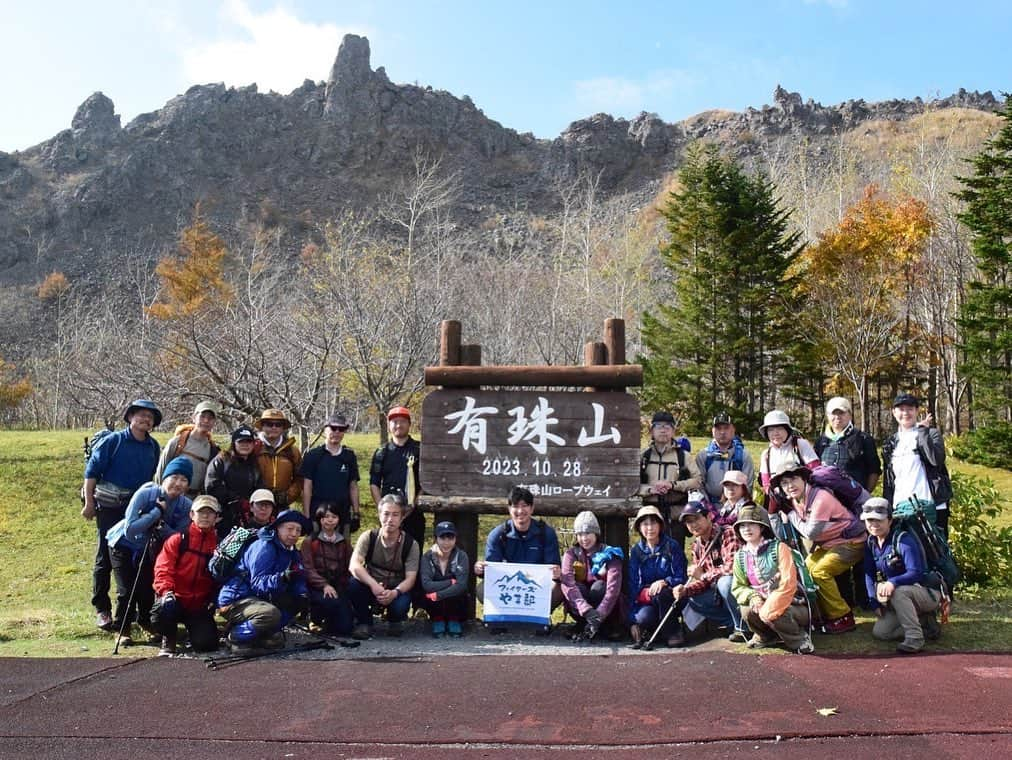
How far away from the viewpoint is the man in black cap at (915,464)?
6.12m

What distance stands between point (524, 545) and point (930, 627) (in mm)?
2854

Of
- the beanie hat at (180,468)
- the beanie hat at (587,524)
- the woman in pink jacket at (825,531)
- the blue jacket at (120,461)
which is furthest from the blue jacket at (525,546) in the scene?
the blue jacket at (120,461)

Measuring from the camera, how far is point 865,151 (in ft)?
237

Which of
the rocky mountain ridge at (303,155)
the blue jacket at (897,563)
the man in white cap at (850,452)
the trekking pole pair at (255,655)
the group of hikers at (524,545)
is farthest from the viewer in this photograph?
the rocky mountain ridge at (303,155)

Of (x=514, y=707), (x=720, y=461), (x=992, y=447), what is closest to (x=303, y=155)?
(x=992, y=447)

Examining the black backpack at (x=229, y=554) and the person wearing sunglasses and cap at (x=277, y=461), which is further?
the person wearing sunglasses and cap at (x=277, y=461)

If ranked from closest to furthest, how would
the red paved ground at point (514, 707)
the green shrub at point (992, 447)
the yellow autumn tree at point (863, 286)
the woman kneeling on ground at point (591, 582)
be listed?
the red paved ground at point (514, 707), the woman kneeling on ground at point (591, 582), the green shrub at point (992, 447), the yellow autumn tree at point (863, 286)

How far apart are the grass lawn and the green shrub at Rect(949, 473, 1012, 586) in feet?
1.43

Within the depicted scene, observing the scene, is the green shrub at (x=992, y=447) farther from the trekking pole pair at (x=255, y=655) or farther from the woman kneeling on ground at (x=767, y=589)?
the trekking pole pair at (x=255, y=655)

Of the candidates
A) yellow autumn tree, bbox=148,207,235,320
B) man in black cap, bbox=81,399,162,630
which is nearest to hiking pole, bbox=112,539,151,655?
man in black cap, bbox=81,399,162,630

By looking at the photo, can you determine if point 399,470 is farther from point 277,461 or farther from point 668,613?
point 668,613

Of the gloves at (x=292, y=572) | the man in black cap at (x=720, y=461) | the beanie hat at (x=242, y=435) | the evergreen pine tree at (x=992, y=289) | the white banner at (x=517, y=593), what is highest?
the evergreen pine tree at (x=992, y=289)

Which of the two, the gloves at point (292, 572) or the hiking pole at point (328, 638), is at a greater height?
the gloves at point (292, 572)

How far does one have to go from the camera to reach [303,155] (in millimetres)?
90500
